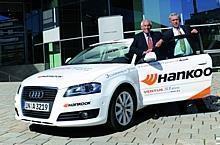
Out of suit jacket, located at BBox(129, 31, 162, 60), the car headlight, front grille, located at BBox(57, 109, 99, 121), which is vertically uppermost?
suit jacket, located at BBox(129, 31, 162, 60)

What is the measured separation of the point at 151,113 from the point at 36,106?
2.64 metres

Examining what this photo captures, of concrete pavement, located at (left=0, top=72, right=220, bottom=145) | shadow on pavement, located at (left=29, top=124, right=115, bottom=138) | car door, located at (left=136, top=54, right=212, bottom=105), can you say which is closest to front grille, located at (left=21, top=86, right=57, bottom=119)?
concrete pavement, located at (left=0, top=72, right=220, bottom=145)

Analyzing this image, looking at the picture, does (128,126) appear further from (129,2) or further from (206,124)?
(129,2)

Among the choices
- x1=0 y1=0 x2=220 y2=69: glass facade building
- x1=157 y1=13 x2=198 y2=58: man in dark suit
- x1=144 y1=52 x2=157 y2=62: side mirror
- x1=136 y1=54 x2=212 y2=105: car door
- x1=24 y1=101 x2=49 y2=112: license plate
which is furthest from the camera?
x1=0 y1=0 x2=220 y2=69: glass facade building

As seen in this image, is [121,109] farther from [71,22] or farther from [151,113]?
[71,22]

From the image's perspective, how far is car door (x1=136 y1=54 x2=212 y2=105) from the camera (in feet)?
23.2

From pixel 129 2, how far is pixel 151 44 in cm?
1220

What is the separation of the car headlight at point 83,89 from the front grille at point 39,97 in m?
0.23

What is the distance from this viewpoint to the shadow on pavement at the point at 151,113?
21.3ft

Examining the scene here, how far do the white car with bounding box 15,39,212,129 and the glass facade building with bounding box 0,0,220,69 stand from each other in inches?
377

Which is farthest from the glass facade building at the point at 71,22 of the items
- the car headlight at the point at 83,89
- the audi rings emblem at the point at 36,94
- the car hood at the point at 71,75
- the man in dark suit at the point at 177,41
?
the audi rings emblem at the point at 36,94

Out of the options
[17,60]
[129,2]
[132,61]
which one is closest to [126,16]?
[129,2]

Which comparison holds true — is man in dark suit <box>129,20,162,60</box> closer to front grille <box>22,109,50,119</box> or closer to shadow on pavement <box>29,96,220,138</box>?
shadow on pavement <box>29,96,220,138</box>

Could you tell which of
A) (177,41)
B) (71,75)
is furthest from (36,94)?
(177,41)
